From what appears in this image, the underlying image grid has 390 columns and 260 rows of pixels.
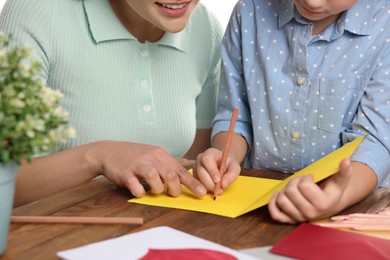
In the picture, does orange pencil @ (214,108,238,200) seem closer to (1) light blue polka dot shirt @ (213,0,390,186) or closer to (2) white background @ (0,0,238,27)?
(1) light blue polka dot shirt @ (213,0,390,186)

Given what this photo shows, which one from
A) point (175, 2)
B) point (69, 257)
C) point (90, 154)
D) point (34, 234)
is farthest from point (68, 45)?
point (69, 257)

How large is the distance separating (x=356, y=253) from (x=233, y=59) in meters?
0.77

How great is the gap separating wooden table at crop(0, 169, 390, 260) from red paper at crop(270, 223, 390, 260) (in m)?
0.03

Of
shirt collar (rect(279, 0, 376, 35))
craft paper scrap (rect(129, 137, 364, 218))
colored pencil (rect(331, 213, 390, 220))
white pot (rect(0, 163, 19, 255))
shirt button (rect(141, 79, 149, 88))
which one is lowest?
colored pencil (rect(331, 213, 390, 220))

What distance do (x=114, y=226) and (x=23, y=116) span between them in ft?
0.85

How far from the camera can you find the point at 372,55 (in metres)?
1.25

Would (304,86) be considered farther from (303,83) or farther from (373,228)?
(373,228)

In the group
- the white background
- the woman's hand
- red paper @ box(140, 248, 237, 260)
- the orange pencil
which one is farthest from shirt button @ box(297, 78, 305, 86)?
the white background

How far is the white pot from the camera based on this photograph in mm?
718

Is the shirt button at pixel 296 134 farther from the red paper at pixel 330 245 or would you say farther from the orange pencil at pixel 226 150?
the red paper at pixel 330 245

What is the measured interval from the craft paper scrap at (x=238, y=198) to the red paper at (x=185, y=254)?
0.18 meters

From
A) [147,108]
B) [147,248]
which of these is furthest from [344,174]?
[147,108]

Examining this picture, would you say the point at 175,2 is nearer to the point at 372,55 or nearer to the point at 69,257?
the point at 372,55

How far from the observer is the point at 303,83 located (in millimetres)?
1308
